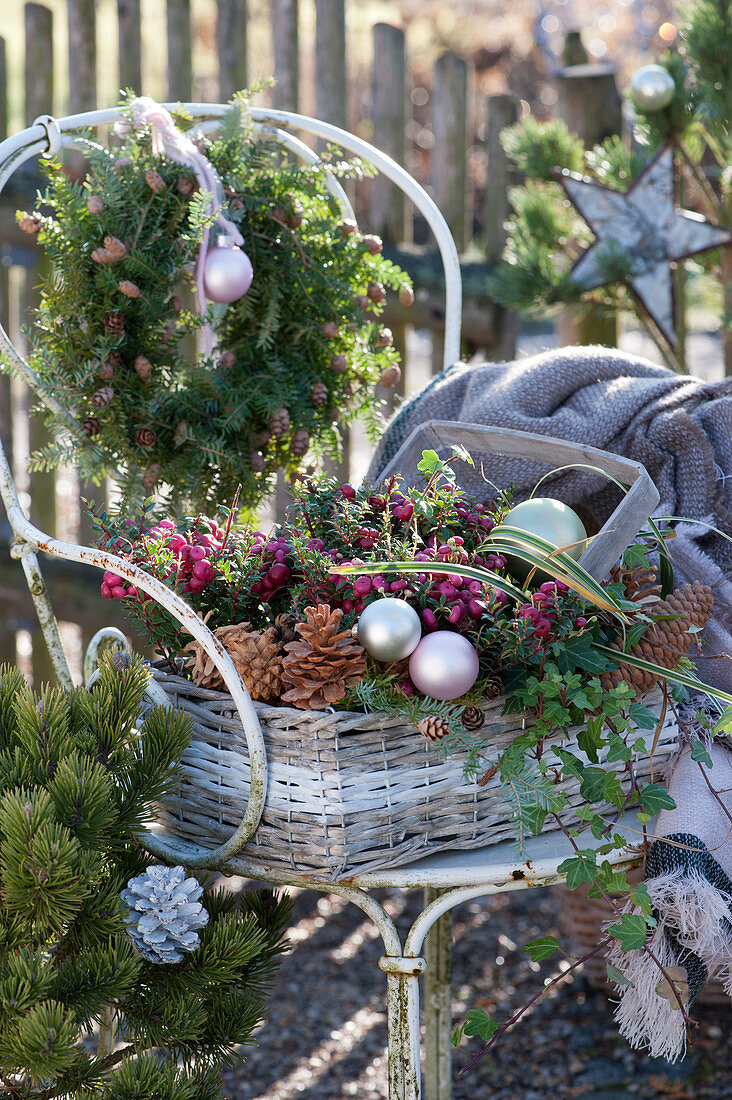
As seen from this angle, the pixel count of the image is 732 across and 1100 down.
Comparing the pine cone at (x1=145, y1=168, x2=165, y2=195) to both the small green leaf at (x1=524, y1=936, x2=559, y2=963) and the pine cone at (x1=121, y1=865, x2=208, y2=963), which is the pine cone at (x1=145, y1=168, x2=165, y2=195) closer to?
the pine cone at (x1=121, y1=865, x2=208, y2=963)

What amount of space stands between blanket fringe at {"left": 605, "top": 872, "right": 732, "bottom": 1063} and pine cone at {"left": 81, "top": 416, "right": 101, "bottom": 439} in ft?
2.48

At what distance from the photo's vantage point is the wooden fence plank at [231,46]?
2.12 meters

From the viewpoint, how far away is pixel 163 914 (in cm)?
86

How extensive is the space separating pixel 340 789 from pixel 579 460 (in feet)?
1.30

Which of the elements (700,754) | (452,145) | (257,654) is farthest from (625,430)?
(452,145)

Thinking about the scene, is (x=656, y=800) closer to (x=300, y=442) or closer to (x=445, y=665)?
(x=445, y=665)

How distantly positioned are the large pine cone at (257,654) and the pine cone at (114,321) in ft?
1.43

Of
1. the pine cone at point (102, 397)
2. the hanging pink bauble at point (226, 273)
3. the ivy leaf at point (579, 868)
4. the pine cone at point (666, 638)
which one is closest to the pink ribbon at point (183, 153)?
the hanging pink bauble at point (226, 273)

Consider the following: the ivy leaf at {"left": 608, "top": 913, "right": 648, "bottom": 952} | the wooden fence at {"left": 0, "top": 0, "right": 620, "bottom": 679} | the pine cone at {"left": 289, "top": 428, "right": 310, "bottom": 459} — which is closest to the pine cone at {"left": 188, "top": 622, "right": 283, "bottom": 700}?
the ivy leaf at {"left": 608, "top": 913, "right": 648, "bottom": 952}

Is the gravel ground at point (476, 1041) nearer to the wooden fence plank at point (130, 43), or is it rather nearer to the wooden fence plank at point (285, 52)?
the wooden fence plank at point (285, 52)

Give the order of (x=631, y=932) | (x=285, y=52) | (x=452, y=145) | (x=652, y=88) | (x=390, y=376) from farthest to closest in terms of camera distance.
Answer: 1. (x=452, y=145)
2. (x=285, y=52)
3. (x=652, y=88)
4. (x=390, y=376)
5. (x=631, y=932)

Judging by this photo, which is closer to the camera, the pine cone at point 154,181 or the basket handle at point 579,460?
the basket handle at point 579,460

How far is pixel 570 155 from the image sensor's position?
1.82 metres

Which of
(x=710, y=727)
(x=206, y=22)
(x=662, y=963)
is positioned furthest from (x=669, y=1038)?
(x=206, y=22)
